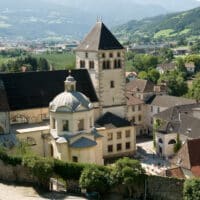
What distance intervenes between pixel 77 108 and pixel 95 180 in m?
13.1

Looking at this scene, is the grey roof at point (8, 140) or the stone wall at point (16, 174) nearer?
the stone wall at point (16, 174)

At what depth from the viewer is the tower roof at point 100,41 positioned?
69500 millimetres

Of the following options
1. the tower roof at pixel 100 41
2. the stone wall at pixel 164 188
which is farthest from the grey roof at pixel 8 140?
the stone wall at pixel 164 188

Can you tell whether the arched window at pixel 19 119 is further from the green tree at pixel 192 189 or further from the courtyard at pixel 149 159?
the green tree at pixel 192 189

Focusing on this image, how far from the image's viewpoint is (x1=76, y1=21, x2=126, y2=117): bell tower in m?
69.6

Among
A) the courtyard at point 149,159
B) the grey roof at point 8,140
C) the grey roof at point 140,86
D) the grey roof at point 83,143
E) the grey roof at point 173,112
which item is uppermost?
the grey roof at point 140,86

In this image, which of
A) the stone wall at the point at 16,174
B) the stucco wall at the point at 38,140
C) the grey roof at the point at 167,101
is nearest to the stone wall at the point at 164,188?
the stone wall at the point at 16,174

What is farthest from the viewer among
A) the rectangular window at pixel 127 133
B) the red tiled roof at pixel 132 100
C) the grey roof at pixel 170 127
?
the red tiled roof at pixel 132 100

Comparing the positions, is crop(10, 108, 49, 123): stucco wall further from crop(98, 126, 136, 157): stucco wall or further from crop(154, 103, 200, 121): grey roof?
crop(154, 103, 200, 121): grey roof

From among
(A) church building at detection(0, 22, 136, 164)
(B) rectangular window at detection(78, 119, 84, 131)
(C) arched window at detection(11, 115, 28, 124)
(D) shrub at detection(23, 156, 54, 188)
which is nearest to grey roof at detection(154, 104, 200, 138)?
(A) church building at detection(0, 22, 136, 164)

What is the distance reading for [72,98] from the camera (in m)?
59.2

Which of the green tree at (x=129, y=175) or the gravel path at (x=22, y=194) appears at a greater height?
the green tree at (x=129, y=175)

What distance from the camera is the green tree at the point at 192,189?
42844mm

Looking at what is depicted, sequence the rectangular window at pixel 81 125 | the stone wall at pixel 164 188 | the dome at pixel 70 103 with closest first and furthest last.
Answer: the stone wall at pixel 164 188, the dome at pixel 70 103, the rectangular window at pixel 81 125
